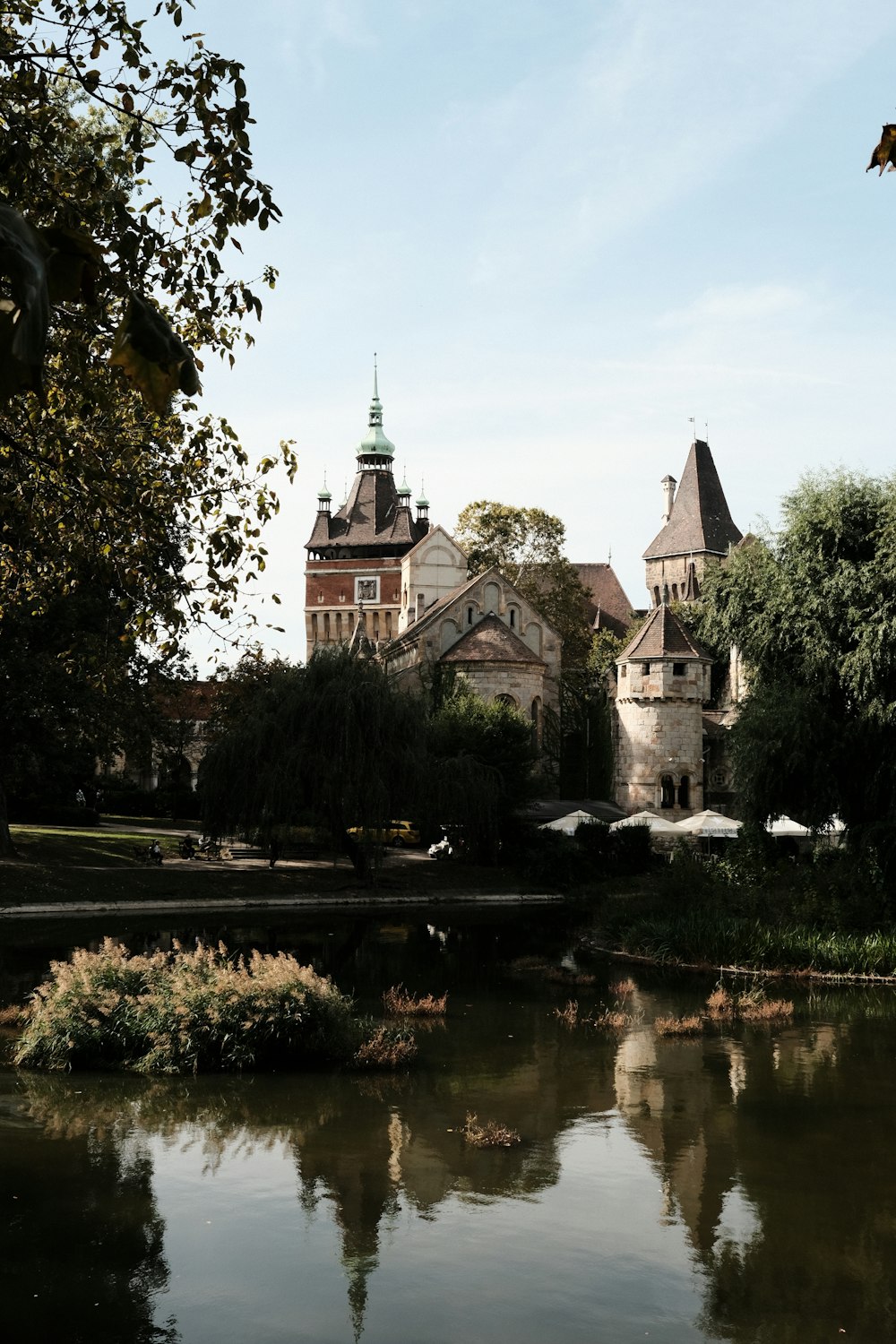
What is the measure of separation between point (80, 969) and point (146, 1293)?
254 inches

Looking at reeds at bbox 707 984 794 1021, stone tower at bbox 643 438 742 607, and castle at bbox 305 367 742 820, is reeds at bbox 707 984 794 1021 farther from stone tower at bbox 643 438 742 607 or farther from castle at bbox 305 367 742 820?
stone tower at bbox 643 438 742 607

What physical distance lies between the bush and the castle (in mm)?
21850

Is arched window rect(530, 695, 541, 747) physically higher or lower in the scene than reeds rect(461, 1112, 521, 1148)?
higher

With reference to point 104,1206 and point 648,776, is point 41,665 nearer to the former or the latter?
point 104,1206

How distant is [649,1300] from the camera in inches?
314

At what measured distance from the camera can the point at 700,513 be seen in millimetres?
82375

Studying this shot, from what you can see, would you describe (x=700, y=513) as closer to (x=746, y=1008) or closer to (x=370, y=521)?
(x=370, y=521)

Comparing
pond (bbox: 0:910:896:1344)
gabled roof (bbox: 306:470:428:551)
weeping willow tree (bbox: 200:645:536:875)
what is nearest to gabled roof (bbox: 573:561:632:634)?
gabled roof (bbox: 306:470:428:551)

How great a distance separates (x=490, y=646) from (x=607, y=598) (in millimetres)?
38470

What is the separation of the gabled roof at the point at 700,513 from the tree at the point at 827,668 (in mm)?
54539

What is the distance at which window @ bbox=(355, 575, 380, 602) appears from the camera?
3196 inches

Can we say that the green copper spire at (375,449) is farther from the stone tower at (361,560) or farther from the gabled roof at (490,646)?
the gabled roof at (490,646)

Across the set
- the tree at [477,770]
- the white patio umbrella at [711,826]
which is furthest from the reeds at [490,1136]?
the white patio umbrella at [711,826]

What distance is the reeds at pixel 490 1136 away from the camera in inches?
442
